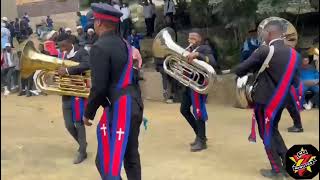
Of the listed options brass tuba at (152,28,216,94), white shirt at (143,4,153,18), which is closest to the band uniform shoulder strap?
brass tuba at (152,28,216,94)

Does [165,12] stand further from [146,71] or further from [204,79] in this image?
[204,79]

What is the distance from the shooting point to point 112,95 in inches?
173

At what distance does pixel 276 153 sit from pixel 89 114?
2148mm

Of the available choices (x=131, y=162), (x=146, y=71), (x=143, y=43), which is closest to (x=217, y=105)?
(x=146, y=71)

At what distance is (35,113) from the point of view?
10859 millimetres

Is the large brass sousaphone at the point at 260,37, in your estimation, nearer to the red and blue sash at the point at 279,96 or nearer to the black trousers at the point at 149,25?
the red and blue sash at the point at 279,96

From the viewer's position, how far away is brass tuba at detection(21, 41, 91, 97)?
6.29m

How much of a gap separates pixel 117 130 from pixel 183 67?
2733mm

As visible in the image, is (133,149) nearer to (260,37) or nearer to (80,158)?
(260,37)

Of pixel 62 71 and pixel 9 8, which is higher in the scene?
pixel 9 8

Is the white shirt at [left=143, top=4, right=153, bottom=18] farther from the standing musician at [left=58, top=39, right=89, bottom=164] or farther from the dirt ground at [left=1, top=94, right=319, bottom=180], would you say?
the standing musician at [left=58, top=39, right=89, bottom=164]

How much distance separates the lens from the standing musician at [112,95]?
427 cm

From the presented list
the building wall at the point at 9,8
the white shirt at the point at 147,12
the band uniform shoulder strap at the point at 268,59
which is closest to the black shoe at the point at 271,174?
the band uniform shoulder strap at the point at 268,59

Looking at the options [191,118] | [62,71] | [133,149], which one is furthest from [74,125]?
[133,149]
